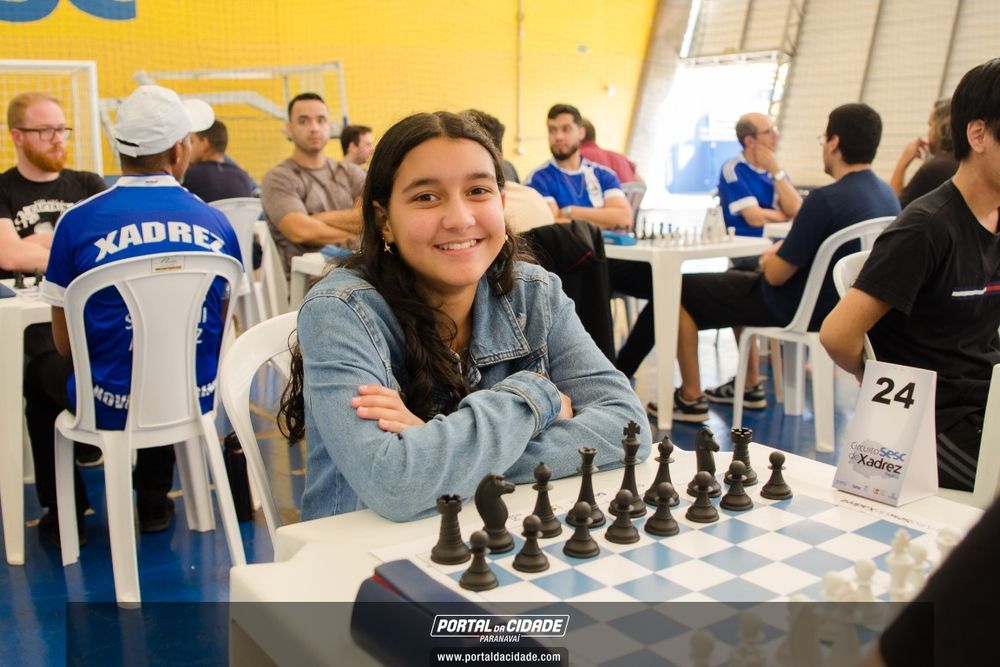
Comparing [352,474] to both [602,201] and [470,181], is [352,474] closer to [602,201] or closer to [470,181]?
[470,181]

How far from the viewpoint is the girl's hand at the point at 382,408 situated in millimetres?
1327

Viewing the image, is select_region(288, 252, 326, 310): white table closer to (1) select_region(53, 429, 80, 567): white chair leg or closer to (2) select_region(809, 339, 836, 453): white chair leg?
(1) select_region(53, 429, 80, 567): white chair leg

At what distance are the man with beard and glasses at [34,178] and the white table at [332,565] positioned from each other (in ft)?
9.37

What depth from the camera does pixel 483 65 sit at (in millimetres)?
10656

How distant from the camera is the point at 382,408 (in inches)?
53.0

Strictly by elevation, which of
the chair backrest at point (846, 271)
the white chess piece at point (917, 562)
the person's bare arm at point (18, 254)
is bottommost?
the person's bare arm at point (18, 254)

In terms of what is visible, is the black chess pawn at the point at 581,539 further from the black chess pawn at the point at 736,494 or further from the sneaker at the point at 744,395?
the sneaker at the point at 744,395

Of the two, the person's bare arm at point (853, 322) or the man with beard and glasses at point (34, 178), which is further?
the man with beard and glasses at point (34, 178)

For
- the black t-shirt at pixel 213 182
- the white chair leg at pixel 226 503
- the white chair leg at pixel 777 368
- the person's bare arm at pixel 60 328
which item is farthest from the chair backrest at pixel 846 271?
the black t-shirt at pixel 213 182

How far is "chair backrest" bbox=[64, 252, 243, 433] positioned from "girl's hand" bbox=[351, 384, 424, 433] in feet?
4.42

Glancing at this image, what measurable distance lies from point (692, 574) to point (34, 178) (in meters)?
3.51

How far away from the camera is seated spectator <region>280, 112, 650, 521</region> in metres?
1.31

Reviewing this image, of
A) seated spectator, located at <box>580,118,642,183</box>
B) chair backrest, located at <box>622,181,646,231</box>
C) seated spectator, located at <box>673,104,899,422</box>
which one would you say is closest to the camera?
seated spectator, located at <box>673,104,899,422</box>

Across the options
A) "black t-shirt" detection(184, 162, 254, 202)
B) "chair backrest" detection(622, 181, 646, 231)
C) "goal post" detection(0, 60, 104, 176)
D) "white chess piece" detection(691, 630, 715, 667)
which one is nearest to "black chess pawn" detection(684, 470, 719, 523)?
"white chess piece" detection(691, 630, 715, 667)
